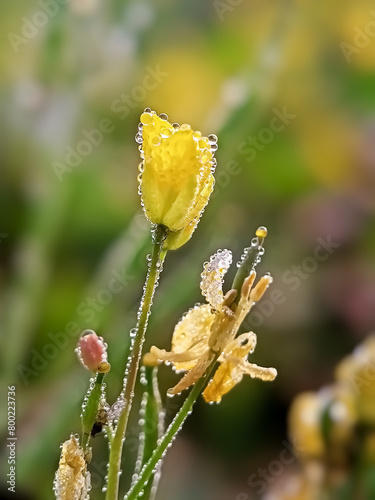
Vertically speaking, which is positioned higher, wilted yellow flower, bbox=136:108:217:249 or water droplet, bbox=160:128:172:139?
water droplet, bbox=160:128:172:139

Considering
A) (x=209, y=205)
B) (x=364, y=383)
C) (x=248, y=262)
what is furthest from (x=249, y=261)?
(x=209, y=205)

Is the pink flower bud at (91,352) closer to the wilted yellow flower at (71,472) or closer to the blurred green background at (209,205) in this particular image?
the wilted yellow flower at (71,472)

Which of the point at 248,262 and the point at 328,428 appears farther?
the point at 328,428

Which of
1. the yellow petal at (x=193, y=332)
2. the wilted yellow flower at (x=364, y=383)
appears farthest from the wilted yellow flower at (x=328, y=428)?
the yellow petal at (x=193, y=332)

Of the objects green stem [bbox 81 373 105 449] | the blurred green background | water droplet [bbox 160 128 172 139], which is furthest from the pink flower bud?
the blurred green background

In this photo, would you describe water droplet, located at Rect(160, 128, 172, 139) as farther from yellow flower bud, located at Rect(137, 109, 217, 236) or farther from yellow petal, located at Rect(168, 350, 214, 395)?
yellow petal, located at Rect(168, 350, 214, 395)

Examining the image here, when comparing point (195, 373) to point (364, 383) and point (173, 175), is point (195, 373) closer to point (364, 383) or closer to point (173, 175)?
Result: point (173, 175)
